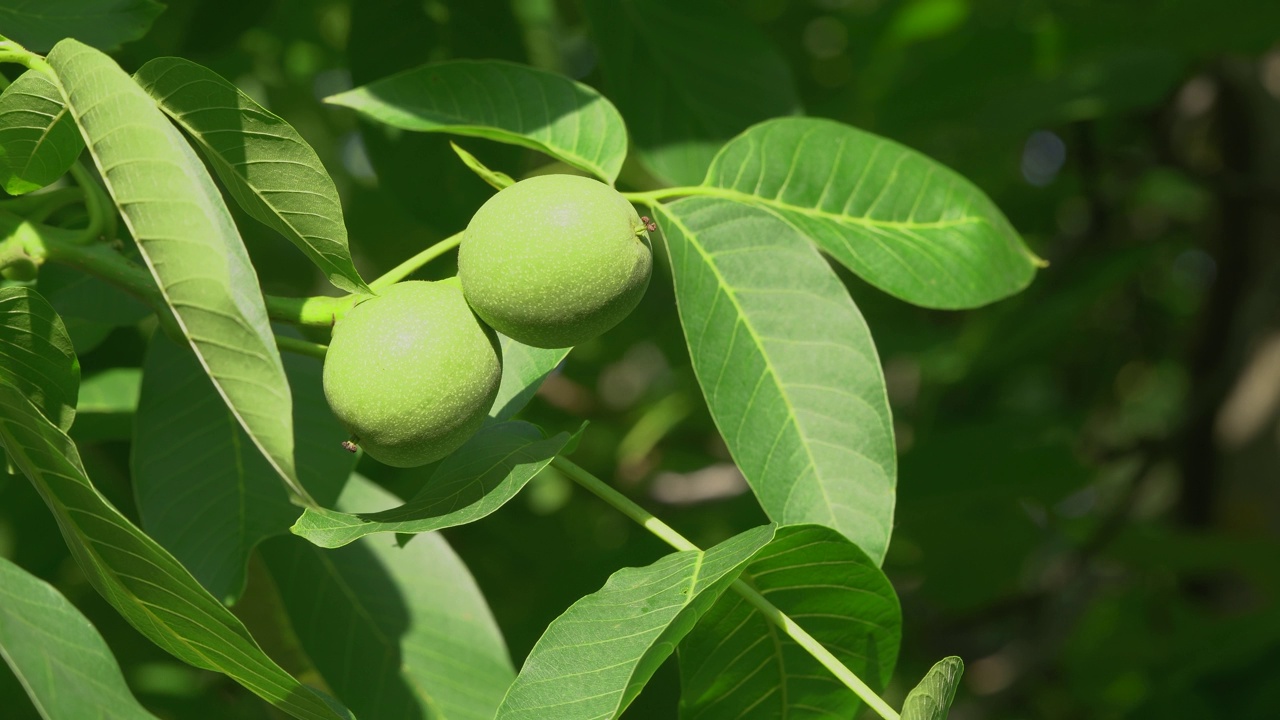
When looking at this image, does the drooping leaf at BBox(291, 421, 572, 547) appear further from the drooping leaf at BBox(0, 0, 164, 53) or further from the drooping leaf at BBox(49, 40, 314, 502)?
the drooping leaf at BBox(0, 0, 164, 53)

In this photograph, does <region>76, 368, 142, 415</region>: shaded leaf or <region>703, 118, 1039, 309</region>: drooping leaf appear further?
<region>76, 368, 142, 415</region>: shaded leaf

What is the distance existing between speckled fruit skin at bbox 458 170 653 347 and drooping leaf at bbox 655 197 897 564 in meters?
0.13

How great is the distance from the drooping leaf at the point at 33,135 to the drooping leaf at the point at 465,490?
1.05 feet

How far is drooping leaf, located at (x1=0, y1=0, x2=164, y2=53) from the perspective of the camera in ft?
3.23

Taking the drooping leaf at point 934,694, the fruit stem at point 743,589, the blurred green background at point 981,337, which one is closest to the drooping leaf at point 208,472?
the fruit stem at point 743,589

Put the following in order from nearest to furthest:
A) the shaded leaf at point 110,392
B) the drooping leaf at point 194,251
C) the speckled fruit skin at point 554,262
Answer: the drooping leaf at point 194,251 < the speckled fruit skin at point 554,262 < the shaded leaf at point 110,392

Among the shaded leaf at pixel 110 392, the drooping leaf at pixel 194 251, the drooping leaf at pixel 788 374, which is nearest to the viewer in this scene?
the drooping leaf at pixel 194 251

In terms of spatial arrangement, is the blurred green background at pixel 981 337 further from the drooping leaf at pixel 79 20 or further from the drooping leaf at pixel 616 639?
the drooping leaf at pixel 616 639

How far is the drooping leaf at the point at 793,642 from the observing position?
88cm

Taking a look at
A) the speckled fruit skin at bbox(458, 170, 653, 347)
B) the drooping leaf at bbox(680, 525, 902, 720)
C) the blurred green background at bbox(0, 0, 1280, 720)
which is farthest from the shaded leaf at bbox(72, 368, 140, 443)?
the drooping leaf at bbox(680, 525, 902, 720)

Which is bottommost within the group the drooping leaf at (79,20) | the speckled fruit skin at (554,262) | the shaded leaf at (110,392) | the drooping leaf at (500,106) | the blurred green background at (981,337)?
the blurred green background at (981,337)

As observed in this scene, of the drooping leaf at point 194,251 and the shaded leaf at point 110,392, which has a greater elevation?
the drooping leaf at point 194,251

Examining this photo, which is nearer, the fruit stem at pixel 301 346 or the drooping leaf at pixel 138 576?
the drooping leaf at pixel 138 576

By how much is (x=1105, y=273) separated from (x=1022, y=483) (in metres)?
0.42
